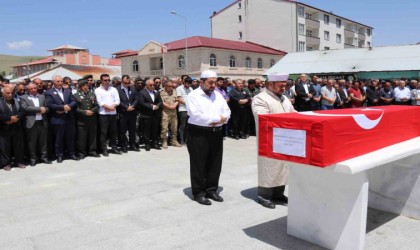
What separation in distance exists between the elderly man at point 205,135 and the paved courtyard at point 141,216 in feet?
0.86

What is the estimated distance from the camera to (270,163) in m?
4.77

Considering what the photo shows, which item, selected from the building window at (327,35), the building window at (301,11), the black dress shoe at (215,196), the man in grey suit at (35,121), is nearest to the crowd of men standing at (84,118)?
the man in grey suit at (35,121)

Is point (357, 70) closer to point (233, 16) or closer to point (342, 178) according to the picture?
point (233, 16)

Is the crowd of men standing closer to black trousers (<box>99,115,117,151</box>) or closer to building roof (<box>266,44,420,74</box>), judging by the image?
black trousers (<box>99,115,117,151</box>)

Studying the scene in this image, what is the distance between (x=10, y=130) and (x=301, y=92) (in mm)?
8276

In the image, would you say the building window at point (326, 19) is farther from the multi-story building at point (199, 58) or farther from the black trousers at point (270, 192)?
the black trousers at point (270, 192)

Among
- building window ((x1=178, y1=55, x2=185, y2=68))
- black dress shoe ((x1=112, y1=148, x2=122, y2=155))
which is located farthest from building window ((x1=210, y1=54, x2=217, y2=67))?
black dress shoe ((x1=112, y1=148, x2=122, y2=155))

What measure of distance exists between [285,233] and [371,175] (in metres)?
1.57

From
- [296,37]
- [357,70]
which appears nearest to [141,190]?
[357,70]

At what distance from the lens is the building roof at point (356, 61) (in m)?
32.3

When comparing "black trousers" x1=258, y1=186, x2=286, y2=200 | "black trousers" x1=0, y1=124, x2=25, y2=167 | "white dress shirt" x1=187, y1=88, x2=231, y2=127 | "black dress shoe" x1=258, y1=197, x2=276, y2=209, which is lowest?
"black dress shoe" x1=258, y1=197, x2=276, y2=209

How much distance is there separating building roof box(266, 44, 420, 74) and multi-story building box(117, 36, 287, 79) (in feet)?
23.1

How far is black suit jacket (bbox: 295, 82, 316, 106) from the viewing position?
474 inches

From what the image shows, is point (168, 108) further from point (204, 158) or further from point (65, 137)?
point (204, 158)
